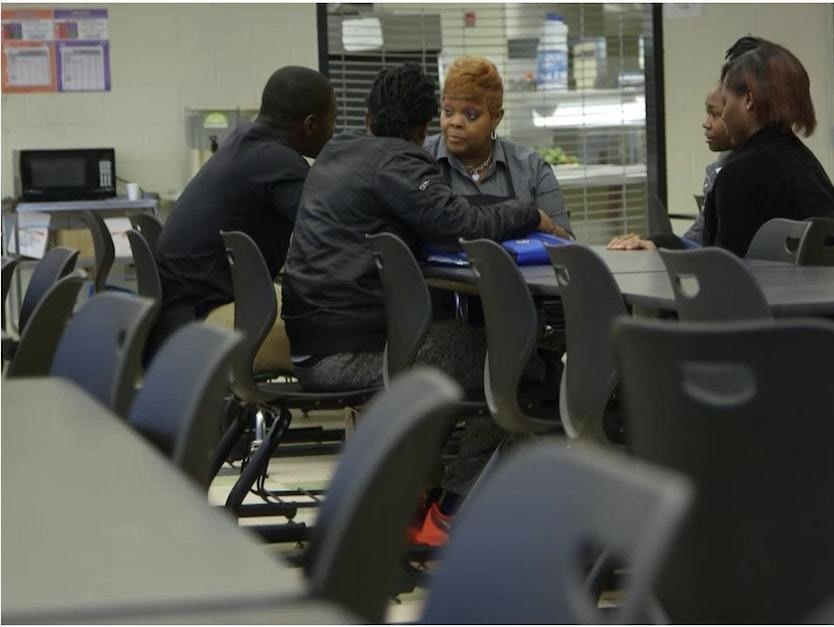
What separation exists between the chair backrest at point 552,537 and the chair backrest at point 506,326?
224 centimetres

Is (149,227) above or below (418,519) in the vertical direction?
above

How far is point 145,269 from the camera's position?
4.39 m

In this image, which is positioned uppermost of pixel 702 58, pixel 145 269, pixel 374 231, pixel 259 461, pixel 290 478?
pixel 702 58

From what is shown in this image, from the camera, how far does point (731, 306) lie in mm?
2475

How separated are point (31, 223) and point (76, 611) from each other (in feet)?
22.6

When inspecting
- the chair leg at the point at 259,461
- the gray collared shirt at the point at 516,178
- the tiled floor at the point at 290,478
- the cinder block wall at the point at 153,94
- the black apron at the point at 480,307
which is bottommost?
the tiled floor at the point at 290,478

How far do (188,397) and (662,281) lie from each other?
5.66 feet

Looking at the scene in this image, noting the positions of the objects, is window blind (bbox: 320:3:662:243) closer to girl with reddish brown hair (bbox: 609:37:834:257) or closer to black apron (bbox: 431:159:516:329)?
black apron (bbox: 431:159:516:329)

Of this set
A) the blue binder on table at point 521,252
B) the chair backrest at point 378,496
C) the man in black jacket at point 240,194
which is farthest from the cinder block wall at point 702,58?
the chair backrest at point 378,496

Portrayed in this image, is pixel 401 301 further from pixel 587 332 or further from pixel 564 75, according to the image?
pixel 564 75

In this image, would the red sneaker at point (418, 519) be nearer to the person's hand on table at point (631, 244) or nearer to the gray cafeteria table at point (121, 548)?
the person's hand on table at point (631, 244)

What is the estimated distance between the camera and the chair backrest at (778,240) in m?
3.72

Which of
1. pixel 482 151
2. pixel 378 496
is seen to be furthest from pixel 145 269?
pixel 378 496

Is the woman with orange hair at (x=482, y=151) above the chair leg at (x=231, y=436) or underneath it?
above
